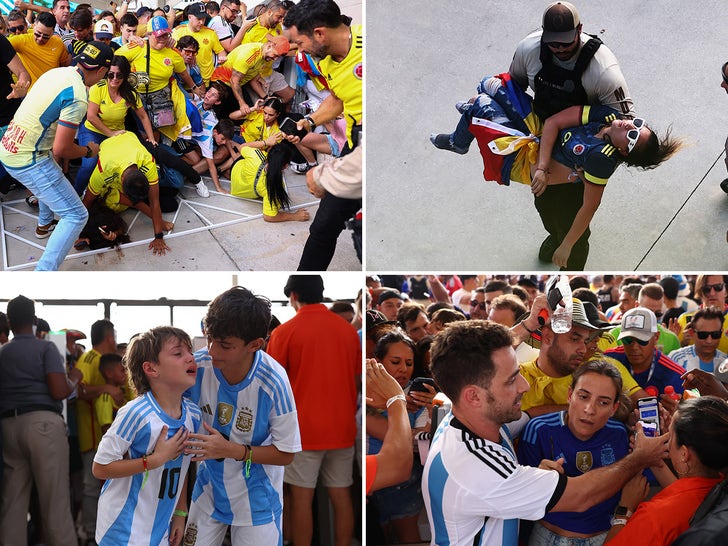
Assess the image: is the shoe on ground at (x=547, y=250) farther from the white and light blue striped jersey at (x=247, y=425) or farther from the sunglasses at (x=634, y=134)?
the white and light blue striped jersey at (x=247, y=425)

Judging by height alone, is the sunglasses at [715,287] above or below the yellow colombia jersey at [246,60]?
below

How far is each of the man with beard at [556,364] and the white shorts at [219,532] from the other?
3.36 feet

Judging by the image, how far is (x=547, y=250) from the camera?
3488 millimetres

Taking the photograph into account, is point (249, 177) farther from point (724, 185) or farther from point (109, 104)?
point (724, 185)

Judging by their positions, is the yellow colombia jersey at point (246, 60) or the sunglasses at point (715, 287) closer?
the sunglasses at point (715, 287)

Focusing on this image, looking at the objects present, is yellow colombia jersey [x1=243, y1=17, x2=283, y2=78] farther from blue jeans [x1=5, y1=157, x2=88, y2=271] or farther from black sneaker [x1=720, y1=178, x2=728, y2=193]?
black sneaker [x1=720, y1=178, x2=728, y2=193]

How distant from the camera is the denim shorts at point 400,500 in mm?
2797

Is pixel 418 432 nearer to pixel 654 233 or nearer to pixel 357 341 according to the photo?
pixel 357 341

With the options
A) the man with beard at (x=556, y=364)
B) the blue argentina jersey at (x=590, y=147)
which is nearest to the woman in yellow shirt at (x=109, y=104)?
the blue argentina jersey at (x=590, y=147)

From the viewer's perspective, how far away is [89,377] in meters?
3.33

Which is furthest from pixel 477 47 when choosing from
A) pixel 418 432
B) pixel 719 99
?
pixel 418 432

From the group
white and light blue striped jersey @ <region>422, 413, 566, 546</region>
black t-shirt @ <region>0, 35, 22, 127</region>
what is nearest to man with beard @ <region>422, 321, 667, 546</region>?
white and light blue striped jersey @ <region>422, 413, 566, 546</region>

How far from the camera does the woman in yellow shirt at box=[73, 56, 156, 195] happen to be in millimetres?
3812

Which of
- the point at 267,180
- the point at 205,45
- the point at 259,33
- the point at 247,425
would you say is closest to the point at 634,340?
the point at 247,425
